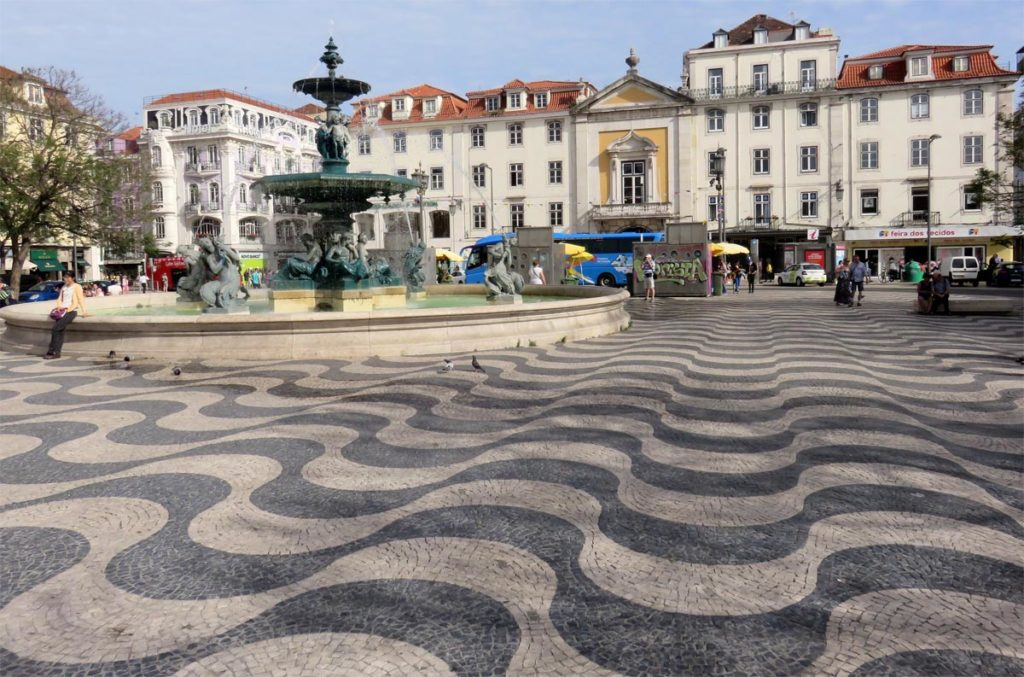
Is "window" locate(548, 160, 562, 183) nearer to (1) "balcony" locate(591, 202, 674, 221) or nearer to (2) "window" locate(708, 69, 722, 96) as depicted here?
(1) "balcony" locate(591, 202, 674, 221)

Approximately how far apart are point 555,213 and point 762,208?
13.2m

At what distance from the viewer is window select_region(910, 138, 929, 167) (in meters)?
43.9

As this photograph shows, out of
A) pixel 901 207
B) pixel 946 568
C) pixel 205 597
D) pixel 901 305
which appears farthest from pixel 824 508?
pixel 901 207

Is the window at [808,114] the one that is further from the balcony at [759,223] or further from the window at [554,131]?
the window at [554,131]

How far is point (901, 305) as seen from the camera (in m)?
20.6

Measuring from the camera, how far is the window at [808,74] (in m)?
44.7

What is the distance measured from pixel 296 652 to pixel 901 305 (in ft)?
70.4

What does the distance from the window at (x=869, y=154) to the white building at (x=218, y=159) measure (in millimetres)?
34274

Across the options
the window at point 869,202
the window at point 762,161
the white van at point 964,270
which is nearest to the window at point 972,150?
the window at point 869,202

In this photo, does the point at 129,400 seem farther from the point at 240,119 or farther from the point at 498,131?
the point at 240,119

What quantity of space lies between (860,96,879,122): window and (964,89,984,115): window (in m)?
4.76

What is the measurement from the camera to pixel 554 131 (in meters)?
49.3

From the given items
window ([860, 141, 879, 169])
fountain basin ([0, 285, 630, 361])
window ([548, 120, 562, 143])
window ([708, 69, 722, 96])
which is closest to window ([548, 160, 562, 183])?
window ([548, 120, 562, 143])

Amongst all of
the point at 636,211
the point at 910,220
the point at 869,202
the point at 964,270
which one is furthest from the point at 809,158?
the point at 964,270
